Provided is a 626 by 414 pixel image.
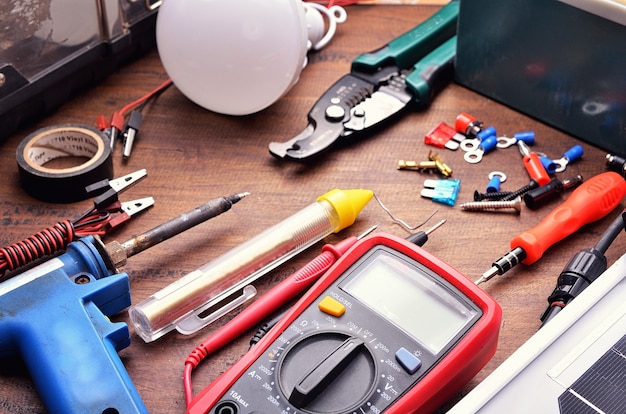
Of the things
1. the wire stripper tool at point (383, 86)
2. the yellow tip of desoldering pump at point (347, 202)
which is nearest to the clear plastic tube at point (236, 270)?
the yellow tip of desoldering pump at point (347, 202)

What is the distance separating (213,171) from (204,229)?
9 cm

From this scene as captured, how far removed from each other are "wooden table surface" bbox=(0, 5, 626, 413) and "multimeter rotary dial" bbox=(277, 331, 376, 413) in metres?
0.08

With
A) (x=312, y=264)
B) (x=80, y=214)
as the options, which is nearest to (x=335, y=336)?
(x=312, y=264)

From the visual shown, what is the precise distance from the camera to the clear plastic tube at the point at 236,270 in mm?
685

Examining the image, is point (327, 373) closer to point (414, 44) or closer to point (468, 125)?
point (468, 125)

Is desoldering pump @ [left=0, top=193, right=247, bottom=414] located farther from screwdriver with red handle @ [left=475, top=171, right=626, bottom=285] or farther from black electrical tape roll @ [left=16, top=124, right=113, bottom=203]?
screwdriver with red handle @ [left=475, top=171, right=626, bottom=285]

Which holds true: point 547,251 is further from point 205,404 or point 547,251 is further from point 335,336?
point 205,404

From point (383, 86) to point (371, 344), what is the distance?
16.0 inches

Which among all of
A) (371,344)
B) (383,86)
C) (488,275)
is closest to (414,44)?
(383,86)

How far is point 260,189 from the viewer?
84 centimetres

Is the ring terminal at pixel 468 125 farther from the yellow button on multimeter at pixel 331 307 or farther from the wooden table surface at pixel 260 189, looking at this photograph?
the yellow button on multimeter at pixel 331 307

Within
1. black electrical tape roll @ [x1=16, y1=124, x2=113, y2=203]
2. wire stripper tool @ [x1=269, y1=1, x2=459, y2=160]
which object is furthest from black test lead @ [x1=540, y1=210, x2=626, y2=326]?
black electrical tape roll @ [x1=16, y1=124, x2=113, y2=203]

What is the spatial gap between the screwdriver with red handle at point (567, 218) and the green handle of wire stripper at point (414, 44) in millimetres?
273

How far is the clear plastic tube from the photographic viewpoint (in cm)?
68
